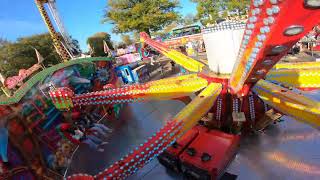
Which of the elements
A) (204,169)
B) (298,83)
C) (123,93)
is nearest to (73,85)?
(123,93)

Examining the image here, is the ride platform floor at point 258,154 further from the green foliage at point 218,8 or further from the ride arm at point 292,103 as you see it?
the green foliage at point 218,8

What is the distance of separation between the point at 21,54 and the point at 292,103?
23.3 meters

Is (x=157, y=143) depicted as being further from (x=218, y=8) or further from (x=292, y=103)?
(x=218, y=8)

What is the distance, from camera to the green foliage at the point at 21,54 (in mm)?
19133

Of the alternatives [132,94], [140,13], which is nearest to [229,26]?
[132,94]

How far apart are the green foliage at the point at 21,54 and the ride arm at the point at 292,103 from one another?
1841 cm

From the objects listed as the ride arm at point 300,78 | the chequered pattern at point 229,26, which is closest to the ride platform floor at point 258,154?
the ride arm at point 300,78

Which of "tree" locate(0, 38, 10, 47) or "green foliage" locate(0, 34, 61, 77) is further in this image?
"tree" locate(0, 38, 10, 47)

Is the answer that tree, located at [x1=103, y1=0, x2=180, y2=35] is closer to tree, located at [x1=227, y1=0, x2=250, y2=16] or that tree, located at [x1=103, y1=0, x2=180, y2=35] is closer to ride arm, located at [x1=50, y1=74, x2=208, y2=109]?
tree, located at [x1=227, y1=0, x2=250, y2=16]

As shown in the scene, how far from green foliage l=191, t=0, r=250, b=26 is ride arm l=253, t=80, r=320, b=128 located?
24342 millimetres

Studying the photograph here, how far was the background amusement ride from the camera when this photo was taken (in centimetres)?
267

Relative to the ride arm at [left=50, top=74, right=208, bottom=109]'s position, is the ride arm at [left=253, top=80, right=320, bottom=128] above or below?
below

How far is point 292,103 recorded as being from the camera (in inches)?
175

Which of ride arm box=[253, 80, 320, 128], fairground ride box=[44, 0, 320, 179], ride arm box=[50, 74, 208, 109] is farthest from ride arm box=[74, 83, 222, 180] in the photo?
ride arm box=[253, 80, 320, 128]
